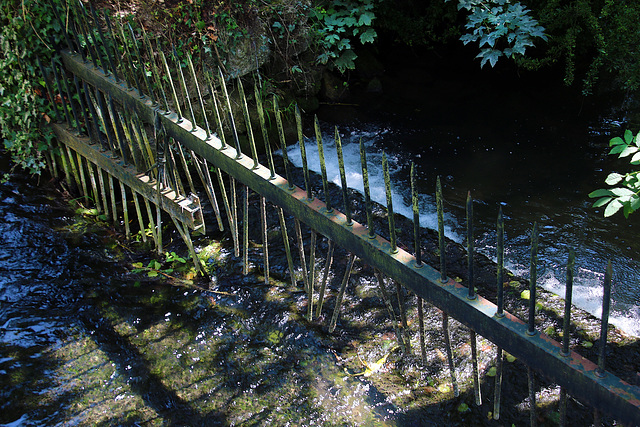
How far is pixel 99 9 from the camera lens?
5.29 m

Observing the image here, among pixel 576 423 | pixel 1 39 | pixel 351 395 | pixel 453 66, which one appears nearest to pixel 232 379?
pixel 351 395

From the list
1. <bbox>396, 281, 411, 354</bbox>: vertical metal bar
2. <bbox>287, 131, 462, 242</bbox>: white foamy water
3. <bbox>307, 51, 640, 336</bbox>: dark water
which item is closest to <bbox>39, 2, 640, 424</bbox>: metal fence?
<bbox>396, 281, 411, 354</bbox>: vertical metal bar

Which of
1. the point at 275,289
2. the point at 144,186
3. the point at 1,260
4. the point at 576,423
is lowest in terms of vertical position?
the point at 576,423

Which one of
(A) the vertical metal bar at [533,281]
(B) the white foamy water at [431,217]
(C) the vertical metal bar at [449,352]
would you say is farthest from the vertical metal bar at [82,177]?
(A) the vertical metal bar at [533,281]

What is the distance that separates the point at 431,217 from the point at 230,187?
2.41 metres

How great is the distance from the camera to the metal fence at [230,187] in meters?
2.57

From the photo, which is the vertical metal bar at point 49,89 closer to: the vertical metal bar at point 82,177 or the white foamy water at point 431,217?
the vertical metal bar at point 82,177

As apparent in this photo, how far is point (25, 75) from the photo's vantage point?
193 inches

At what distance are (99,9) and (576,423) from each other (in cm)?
551

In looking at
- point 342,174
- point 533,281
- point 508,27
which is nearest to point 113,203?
point 342,174

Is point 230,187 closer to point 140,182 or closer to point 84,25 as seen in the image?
point 140,182

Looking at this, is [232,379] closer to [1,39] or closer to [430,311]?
[430,311]

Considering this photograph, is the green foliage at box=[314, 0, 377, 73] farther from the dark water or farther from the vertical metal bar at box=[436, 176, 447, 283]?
the vertical metal bar at box=[436, 176, 447, 283]

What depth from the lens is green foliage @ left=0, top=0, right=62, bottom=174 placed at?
15.4 feet
